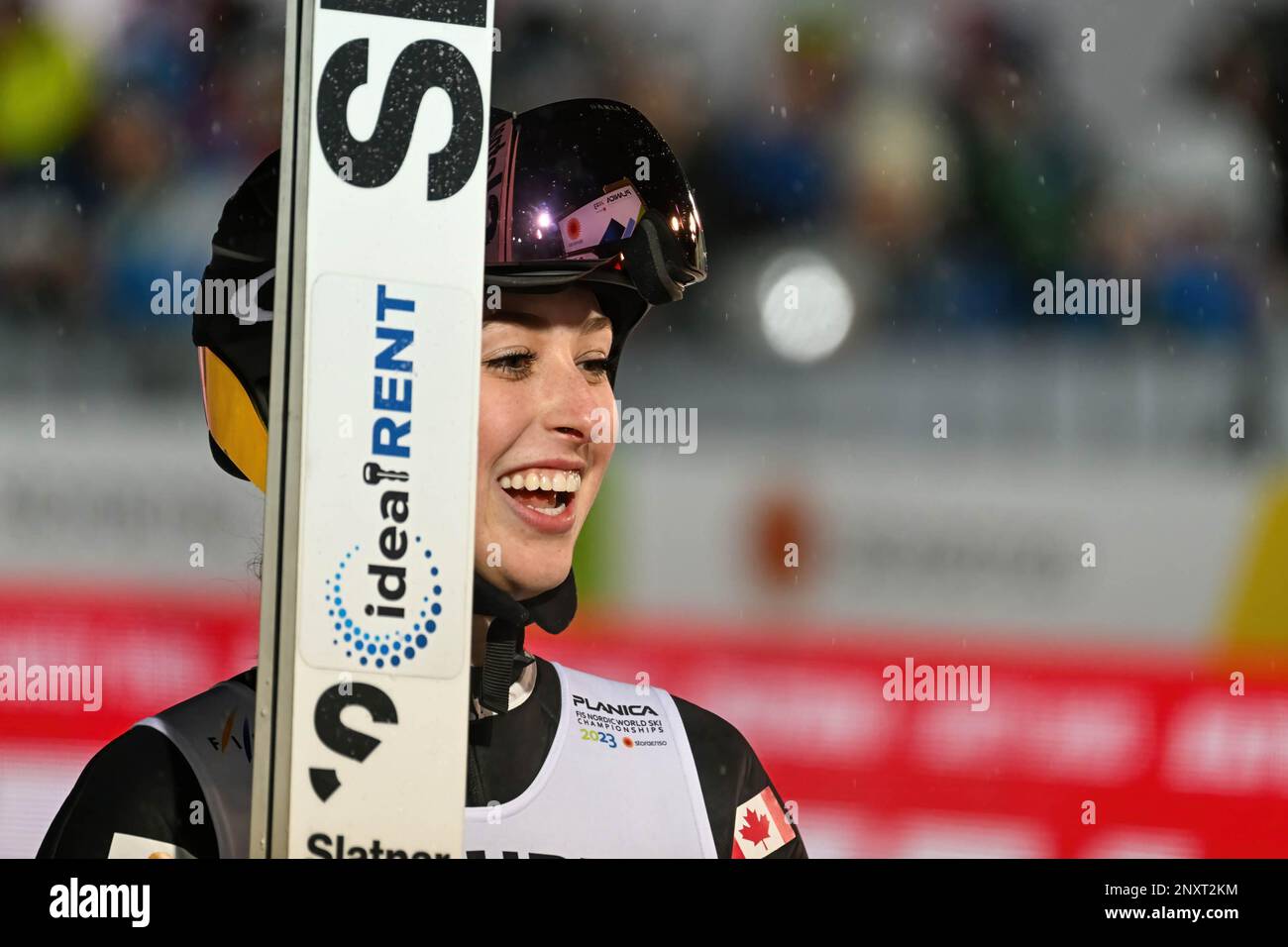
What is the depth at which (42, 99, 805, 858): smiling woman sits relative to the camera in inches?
80.8

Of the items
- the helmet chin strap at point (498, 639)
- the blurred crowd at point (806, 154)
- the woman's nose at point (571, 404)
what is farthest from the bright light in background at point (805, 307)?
the helmet chin strap at point (498, 639)

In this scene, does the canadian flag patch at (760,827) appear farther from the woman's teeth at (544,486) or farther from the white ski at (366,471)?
the white ski at (366,471)

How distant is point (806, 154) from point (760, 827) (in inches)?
127

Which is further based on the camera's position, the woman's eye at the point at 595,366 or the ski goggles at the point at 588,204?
the woman's eye at the point at 595,366

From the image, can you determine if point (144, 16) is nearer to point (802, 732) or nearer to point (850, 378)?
point (850, 378)

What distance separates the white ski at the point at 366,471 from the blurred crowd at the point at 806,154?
10.1 feet

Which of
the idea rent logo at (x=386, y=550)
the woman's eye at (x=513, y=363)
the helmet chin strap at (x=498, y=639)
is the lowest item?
the helmet chin strap at (x=498, y=639)

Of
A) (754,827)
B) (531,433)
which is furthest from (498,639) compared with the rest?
(754,827)

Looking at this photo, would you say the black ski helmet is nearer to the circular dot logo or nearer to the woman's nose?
the woman's nose

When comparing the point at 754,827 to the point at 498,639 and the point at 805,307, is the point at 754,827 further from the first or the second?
the point at 805,307

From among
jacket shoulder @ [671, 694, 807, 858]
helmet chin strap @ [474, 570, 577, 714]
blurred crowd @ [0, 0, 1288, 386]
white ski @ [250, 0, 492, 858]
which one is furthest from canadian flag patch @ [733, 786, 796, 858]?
blurred crowd @ [0, 0, 1288, 386]

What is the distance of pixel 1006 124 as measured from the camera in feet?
16.8

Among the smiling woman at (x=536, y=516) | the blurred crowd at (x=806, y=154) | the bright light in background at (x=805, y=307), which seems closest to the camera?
the smiling woman at (x=536, y=516)

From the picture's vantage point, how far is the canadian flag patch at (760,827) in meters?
2.34
